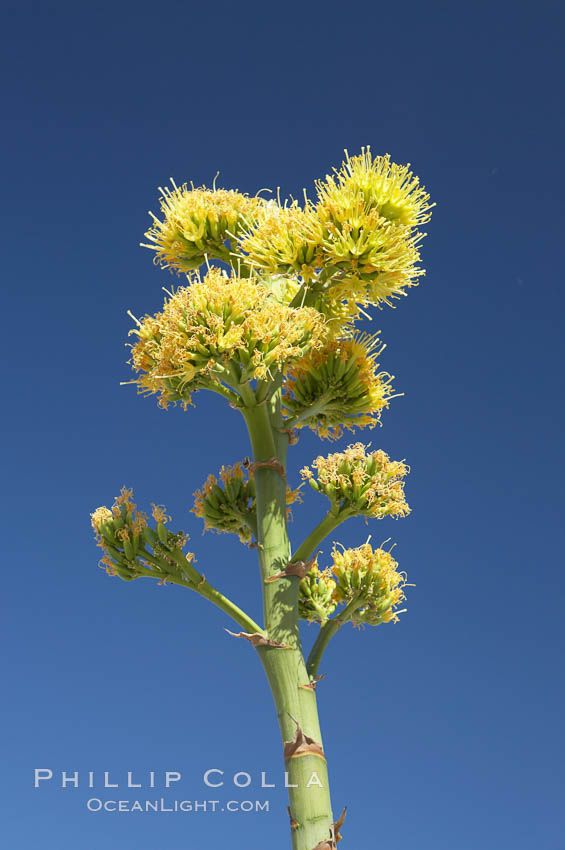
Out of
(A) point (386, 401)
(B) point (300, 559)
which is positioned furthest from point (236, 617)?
(A) point (386, 401)

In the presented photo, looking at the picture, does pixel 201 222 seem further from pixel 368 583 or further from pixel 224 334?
pixel 368 583

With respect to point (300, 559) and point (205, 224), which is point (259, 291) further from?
point (300, 559)

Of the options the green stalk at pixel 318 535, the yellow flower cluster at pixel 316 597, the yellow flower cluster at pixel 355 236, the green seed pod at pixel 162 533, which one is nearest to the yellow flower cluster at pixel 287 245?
the yellow flower cluster at pixel 355 236

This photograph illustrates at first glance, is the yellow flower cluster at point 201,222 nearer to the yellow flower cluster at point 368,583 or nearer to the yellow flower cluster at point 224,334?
the yellow flower cluster at point 224,334

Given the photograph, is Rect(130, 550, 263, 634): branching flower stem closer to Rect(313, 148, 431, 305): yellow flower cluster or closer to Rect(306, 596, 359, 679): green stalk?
Rect(306, 596, 359, 679): green stalk

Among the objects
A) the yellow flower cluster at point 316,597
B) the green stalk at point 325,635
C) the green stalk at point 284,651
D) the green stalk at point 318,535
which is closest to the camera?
the green stalk at point 284,651
